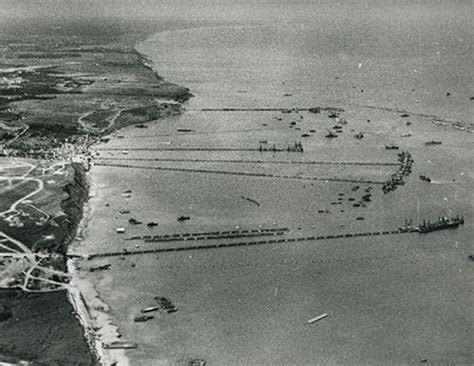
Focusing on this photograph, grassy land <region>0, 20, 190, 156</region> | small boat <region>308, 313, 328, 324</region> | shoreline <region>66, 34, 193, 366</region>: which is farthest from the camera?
grassy land <region>0, 20, 190, 156</region>

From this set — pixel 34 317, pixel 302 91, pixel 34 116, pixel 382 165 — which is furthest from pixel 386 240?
pixel 302 91

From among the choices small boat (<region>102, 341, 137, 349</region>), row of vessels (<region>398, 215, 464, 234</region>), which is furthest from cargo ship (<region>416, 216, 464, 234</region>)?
small boat (<region>102, 341, 137, 349</region>)

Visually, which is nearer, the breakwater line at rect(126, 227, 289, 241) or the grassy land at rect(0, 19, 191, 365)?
the grassy land at rect(0, 19, 191, 365)

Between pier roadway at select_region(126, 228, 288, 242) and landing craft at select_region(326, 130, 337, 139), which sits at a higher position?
pier roadway at select_region(126, 228, 288, 242)

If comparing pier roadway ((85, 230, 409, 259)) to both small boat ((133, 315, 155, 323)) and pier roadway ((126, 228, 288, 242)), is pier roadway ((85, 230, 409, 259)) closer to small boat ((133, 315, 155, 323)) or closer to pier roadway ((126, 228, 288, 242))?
pier roadway ((126, 228, 288, 242))

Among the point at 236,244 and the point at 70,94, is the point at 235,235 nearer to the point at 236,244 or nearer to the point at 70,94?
the point at 236,244

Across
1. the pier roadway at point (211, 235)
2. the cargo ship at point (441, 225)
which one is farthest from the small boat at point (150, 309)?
the cargo ship at point (441, 225)

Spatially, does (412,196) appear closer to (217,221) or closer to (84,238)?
(217,221)

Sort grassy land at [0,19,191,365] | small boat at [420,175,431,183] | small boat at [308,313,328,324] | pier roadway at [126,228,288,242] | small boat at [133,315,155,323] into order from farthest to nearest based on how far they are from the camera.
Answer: small boat at [420,175,431,183], pier roadway at [126,228,288,242], small boat at [308,313,328,324], small boat at [133,315,155,323], grassy land at [0,19,191,365]
